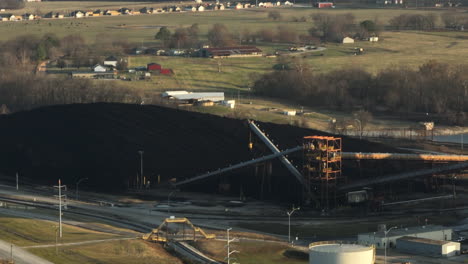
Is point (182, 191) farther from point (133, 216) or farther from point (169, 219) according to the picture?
point (169, 219)

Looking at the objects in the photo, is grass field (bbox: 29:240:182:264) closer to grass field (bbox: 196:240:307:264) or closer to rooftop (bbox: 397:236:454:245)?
grass field (bbox: 196:240:307:264)

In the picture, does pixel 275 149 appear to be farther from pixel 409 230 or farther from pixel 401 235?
pixel 401 235

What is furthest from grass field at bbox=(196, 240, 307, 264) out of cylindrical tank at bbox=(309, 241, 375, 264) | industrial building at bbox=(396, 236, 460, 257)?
industrial building at bbox=(396, 236, 460, 257)

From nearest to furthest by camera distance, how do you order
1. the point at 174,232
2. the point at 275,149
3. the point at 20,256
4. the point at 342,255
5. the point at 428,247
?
1. the point at 342,255
2. the point at 20,256
3. the point at 428,247
4. the point at 174,232
5. the point at 275,149

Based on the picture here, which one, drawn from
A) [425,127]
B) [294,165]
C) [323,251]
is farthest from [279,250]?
[425,127]

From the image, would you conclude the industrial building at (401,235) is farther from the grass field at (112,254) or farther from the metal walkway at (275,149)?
the metal walkway at (275,149)

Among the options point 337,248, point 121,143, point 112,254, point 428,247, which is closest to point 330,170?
point 428,247

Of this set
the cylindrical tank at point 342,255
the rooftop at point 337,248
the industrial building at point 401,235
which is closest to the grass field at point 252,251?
the rooftop at point 337,248
